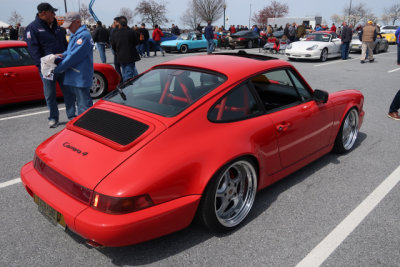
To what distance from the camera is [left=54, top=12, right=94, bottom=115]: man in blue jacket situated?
461 cm

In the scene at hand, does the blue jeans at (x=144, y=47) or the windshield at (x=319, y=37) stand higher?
the windshield at (x=319, y=37)

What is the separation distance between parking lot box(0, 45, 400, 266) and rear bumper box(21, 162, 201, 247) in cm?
35

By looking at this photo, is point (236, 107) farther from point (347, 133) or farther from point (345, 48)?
point (345, 48)

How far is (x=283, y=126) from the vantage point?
10.0ft

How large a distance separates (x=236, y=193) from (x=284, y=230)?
0.51 metres

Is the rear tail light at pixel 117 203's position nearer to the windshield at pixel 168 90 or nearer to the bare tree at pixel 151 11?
the windshield at pixel 168 90

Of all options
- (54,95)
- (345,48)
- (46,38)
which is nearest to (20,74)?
(54,95)

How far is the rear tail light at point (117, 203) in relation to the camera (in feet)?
6.81

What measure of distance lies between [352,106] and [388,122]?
225cm

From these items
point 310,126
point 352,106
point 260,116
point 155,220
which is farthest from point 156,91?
point 352,106

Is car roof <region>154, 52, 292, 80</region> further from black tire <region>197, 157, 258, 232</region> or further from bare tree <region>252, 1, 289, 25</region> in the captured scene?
bare tree <region>252, 1, 289, 25</region>

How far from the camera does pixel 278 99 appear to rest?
3.42 m

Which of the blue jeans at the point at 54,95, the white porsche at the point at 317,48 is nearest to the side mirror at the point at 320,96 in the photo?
the blue jeans at the point at 54,95

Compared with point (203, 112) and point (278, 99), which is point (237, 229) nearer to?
point (203, 112)
